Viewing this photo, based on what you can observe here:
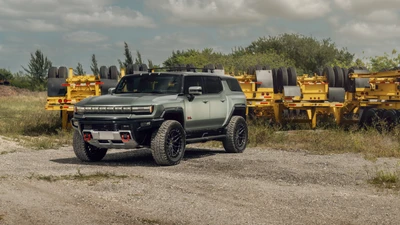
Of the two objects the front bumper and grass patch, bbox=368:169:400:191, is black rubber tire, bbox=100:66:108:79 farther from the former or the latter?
grass patch, bbox=368:169:400:191

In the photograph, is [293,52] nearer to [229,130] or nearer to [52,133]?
[52,133]

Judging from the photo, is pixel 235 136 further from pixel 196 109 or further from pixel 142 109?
pixel 142 109

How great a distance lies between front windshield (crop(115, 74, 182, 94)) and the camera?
43.8ft

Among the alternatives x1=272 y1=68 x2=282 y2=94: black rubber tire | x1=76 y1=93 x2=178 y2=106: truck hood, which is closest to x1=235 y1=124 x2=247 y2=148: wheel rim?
x1=76 y1=93 x2=178 y2=106: truck hood

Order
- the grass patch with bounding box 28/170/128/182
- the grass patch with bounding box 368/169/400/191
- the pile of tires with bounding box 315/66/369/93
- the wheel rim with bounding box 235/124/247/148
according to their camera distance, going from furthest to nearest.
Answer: the pile of tires with bounding box 315/66/369/93, the wheel rim with bounding box 235/124/247/148, the grass patch with bounding box 28/170/128/182, the grass patch with bounding box 368/169/400/191

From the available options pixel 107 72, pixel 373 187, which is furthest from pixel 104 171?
pixel 107 72

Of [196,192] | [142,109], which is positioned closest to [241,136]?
[142,109]

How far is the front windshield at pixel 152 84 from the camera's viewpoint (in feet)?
43.8

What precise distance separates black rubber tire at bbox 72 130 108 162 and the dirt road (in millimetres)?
252

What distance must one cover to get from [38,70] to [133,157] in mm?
68777

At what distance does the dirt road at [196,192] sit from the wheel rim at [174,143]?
31 centimetres

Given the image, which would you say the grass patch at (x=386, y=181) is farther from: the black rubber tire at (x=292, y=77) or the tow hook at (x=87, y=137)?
the black rubber tire at (x=292, y=77)

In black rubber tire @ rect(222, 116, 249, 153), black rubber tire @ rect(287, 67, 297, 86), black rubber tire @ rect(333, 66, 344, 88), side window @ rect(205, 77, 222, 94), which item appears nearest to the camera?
side window @ rect(205, 77, 222, 94)

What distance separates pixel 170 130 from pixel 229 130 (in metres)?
2.75
